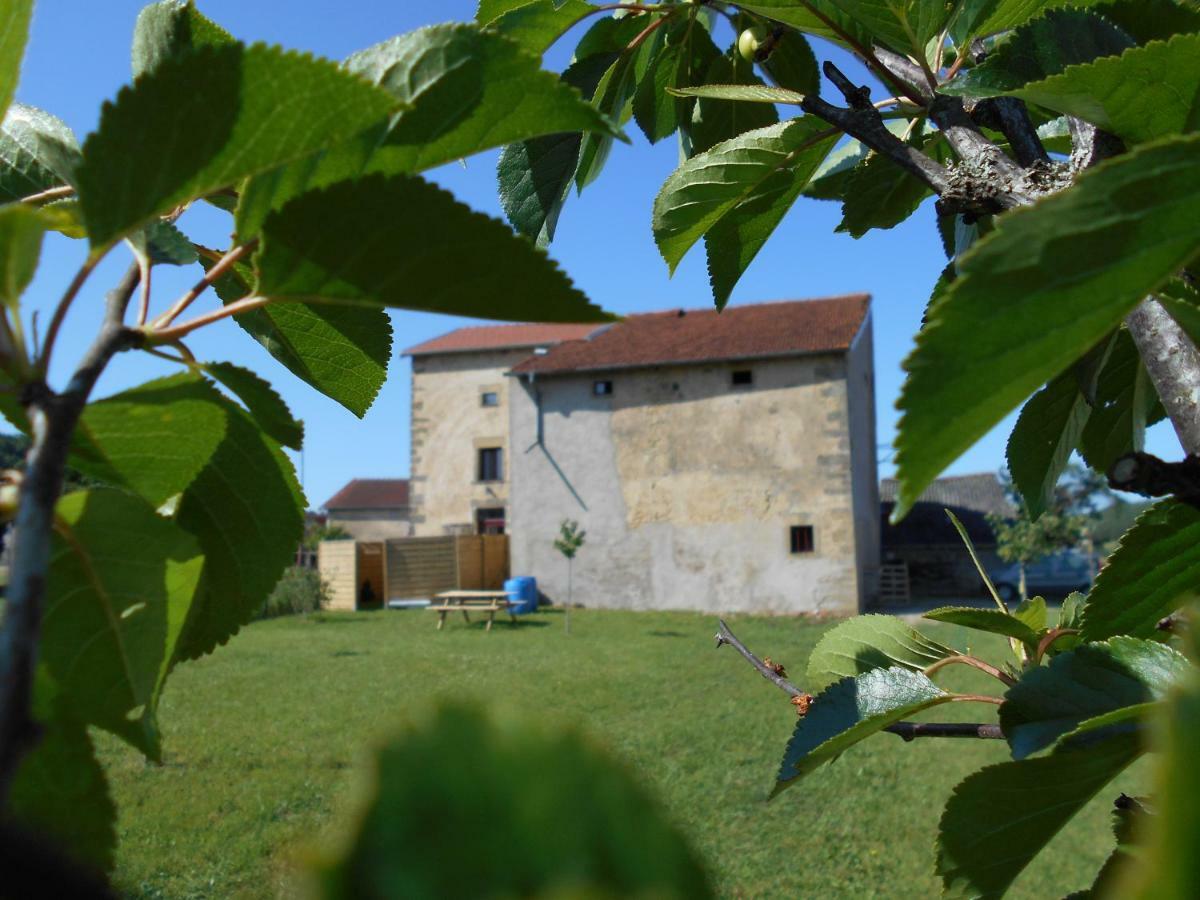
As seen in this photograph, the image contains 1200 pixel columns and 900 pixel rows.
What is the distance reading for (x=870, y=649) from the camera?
842mm

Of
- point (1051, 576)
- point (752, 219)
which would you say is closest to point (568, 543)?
point (1051, 576)

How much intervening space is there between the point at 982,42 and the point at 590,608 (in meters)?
16.3

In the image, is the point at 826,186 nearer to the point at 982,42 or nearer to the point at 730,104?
the point at 730,104

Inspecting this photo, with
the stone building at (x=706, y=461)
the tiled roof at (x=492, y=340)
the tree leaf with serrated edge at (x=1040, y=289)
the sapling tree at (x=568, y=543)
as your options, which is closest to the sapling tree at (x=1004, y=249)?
the tree leaf with serrated edge at (x=1040, y=289)

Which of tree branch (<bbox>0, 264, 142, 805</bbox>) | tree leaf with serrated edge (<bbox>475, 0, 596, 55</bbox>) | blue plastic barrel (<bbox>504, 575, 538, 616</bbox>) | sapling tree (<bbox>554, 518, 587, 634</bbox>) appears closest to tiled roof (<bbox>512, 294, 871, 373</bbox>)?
sapling tree (<bbox>554, 518, 587, 634</bbox>)

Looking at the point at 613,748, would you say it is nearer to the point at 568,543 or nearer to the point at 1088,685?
the point at 1088,685

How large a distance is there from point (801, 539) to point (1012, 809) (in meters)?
15.2

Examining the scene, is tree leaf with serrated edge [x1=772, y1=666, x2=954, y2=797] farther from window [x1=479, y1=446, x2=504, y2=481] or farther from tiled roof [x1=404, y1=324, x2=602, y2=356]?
window [x1=479, y1=446, x2=504, y2=481]

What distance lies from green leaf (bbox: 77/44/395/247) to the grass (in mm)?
253

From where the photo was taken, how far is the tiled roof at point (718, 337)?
15.9 m

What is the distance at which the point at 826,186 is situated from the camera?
1260 millimetres

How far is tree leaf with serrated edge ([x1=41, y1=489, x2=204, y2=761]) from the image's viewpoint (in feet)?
1.22

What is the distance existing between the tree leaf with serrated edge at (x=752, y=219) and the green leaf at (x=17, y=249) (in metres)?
0.70

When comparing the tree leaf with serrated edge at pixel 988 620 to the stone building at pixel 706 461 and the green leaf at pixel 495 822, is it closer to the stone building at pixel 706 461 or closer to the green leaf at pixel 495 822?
the green leaf at pixel 495 822
